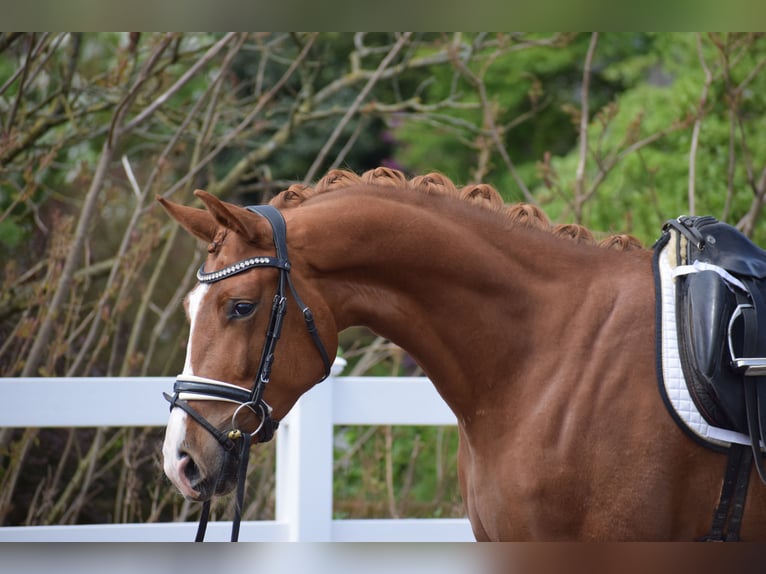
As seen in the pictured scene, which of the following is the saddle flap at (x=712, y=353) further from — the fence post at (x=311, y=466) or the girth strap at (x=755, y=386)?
the fence post at (x=311, y=466)

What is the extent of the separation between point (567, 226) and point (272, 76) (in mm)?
8832

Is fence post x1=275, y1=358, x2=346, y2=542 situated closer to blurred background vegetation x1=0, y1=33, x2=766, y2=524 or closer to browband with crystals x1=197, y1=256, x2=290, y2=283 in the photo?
blurred background vegetation x1=0, y1=33, x2=766, y2=524

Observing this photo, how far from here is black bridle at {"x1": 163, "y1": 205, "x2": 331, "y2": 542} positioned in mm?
2055

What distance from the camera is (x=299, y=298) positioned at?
219 centimetres

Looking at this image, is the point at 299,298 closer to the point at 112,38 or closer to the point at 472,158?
the point at 112,38

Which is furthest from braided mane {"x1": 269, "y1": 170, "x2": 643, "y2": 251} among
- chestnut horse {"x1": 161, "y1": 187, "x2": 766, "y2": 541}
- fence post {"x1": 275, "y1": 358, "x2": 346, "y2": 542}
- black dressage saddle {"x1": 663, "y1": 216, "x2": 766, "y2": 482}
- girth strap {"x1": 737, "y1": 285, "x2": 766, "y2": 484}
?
fence post {"x1": 275, "y1": 358, "x2": 346, "y2": 542}

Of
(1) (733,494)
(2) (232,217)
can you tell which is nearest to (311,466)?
(2) (232,217)

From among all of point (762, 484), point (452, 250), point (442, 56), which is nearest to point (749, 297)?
point (762, 484)

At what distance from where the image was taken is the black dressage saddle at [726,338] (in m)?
2.11

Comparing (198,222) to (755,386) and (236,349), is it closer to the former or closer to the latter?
(236,349)

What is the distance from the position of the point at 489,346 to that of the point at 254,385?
659mm

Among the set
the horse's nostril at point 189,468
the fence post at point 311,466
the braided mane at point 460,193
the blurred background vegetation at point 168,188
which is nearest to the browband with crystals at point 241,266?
the braided mane at point 460,193

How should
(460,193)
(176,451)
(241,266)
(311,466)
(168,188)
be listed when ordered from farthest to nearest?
(168,188)
(311,466)
(460,193)
(241,266)
(176,451)

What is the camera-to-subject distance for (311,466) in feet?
13.1
